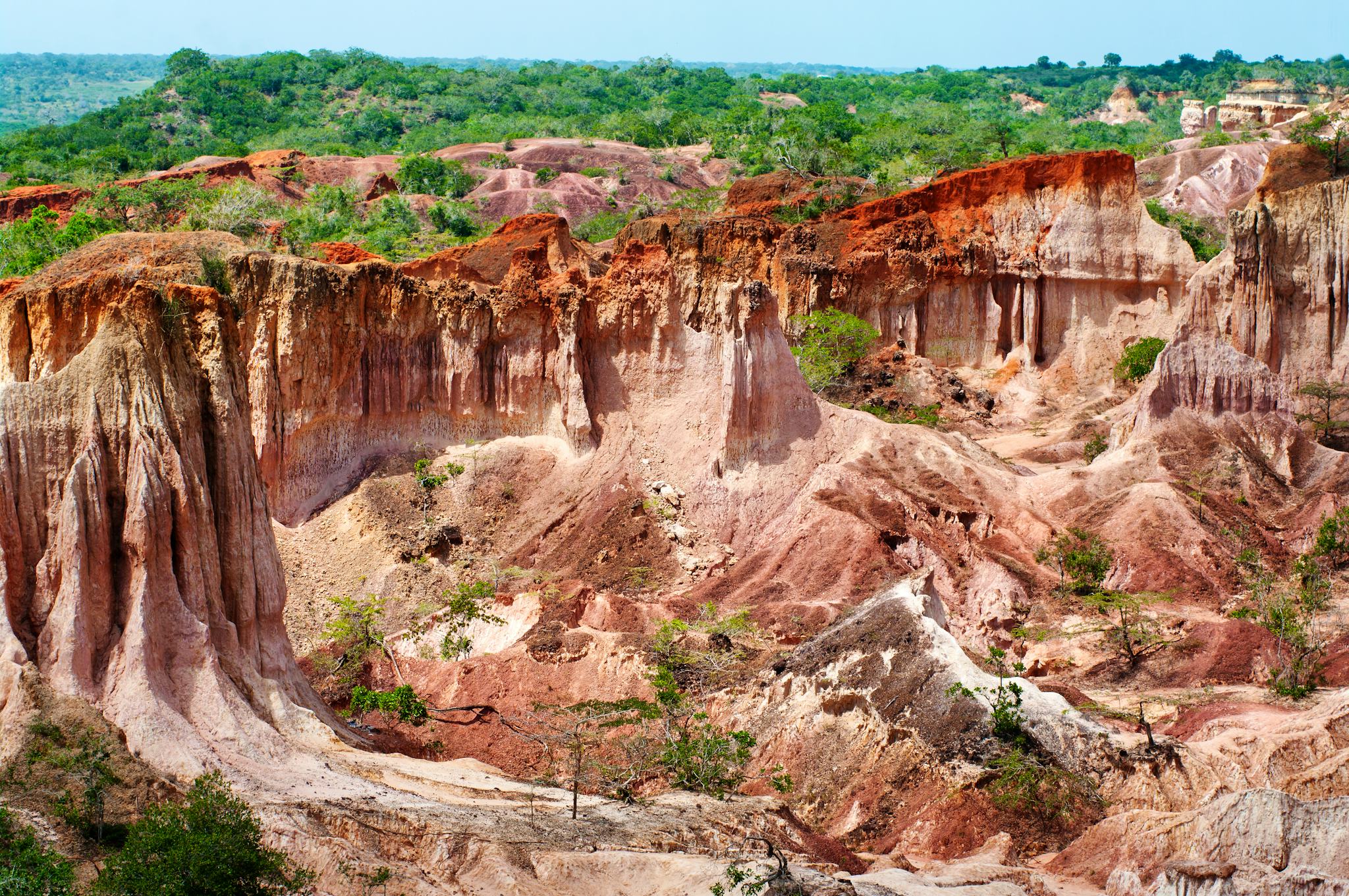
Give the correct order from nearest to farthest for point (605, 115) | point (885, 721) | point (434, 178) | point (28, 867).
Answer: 1. point (28, 867)
2. point (885, 721)
3. point (434, 178)
4. point (605, 115)

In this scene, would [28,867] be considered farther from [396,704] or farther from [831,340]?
[831,340]

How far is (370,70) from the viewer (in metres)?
138

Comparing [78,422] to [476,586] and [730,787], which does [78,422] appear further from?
[476,586]

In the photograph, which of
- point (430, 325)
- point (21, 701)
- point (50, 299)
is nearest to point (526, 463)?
point (430, 325)

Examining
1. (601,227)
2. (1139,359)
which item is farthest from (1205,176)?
(1139,359)

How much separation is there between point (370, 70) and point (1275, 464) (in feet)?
376

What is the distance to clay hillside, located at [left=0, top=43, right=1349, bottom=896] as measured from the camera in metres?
17.8

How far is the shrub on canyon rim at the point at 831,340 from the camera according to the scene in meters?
46.1

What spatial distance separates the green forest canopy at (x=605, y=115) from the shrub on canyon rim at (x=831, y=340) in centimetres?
1459

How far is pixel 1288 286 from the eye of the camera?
40.8 meters

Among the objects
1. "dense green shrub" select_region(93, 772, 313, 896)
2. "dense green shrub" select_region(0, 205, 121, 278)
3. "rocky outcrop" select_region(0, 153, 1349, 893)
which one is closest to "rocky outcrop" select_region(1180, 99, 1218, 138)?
"rocky outcrop" select_region(0, 153, 1349, 893)

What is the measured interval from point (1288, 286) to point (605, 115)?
8586 centimetres

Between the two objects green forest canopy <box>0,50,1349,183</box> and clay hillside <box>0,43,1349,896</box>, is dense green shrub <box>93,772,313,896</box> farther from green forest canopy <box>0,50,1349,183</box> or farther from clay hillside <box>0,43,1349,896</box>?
green forest canopy <box>0,50,1349,183</box>

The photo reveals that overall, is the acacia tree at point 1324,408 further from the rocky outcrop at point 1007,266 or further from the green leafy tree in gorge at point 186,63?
the green leafy tree in gorge at point 186,63
